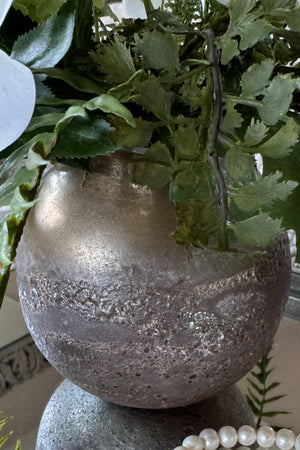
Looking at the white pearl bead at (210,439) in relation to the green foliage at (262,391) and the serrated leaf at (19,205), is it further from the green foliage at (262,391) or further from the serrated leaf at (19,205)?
the serrated leaf at (19,205)

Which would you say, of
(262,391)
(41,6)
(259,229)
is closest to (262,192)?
(259,229)

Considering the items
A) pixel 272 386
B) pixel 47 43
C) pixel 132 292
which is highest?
pixel 47 43

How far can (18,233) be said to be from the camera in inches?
7.8

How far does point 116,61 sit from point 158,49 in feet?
0.06

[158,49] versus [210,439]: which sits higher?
[158,49]

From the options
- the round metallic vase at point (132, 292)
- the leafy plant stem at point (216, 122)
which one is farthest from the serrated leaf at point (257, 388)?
the leafy plant stem at point (216, 122)

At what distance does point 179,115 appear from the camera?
0.74 feet

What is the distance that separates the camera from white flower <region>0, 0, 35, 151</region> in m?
0.18

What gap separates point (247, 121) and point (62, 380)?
0.23m

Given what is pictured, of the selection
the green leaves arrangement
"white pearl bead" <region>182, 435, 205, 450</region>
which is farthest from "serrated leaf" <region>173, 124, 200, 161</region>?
"white pearl bead" <region>182, 435, 205, 450</region>

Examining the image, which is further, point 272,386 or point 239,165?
point 272,386

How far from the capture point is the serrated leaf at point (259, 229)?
0.21m

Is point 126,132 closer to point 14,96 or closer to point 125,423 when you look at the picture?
point 14,96

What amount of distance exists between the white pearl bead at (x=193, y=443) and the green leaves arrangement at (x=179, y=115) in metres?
0.12
